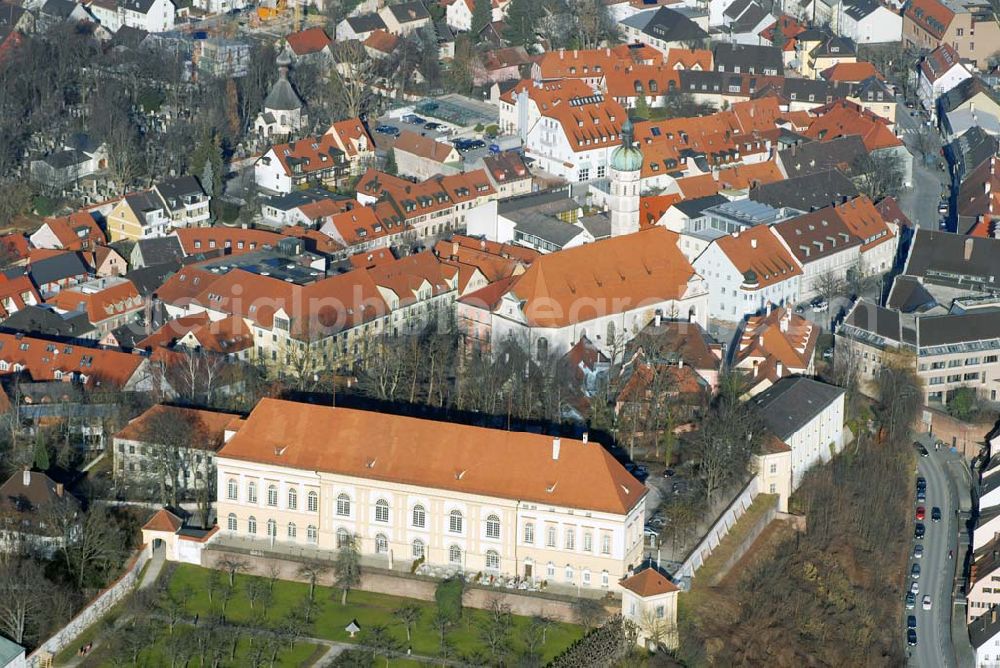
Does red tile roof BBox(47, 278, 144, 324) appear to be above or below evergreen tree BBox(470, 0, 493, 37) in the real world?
below

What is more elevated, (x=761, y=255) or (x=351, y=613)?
(x=761, y=255)

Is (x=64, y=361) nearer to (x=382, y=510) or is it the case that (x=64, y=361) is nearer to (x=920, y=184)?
(x=382, y=510)

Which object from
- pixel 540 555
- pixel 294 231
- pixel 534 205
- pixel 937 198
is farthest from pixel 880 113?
pixel 540 555

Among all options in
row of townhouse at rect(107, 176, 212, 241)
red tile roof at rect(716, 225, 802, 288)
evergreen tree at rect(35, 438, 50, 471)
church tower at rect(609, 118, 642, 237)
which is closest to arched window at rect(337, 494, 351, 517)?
evergreen tree at rect(35, 438, 50, 471)

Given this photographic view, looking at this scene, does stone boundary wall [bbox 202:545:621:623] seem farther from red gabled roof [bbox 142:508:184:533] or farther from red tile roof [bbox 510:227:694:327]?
red tile roof [bbox 510:227:694:327]

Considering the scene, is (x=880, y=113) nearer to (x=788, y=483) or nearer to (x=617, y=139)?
(x=617, y=139)

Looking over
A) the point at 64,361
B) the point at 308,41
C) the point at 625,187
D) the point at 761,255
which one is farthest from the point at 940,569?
the point at 308,41
